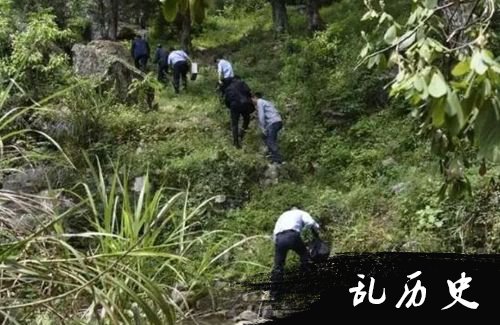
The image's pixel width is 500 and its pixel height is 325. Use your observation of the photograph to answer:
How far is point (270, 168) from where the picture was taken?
392 inches

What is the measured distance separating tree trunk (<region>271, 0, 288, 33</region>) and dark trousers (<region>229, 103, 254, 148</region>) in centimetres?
613

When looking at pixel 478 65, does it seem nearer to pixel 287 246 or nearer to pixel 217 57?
pixel 287 246

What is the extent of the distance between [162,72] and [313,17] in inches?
139

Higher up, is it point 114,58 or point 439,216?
point 114,58

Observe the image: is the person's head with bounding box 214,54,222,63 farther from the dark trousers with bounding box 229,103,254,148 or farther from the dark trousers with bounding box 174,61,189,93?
the dark trousers with bounding box 229,103,254,148

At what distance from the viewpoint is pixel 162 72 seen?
14.7 metres

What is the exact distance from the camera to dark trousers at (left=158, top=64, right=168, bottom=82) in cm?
1466

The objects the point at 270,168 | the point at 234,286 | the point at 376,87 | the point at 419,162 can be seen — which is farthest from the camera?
the point at 376,87

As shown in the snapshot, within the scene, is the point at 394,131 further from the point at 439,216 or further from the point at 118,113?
the point at 118,113

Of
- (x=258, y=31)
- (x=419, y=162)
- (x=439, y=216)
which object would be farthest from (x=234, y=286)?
(x=258, y=31)

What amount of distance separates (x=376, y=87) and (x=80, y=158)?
462 cm

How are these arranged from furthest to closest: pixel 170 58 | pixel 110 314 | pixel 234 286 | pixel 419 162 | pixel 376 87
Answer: pixel 170 58 < pixel 376 87 < pixel 419 162 < pixel 234 286 < pixel 110 314

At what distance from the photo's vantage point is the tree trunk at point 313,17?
1546 cm

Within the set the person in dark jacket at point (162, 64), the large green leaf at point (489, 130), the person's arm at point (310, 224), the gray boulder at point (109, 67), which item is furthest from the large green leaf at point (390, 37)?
the person in dark jacket at point (162, 64)
